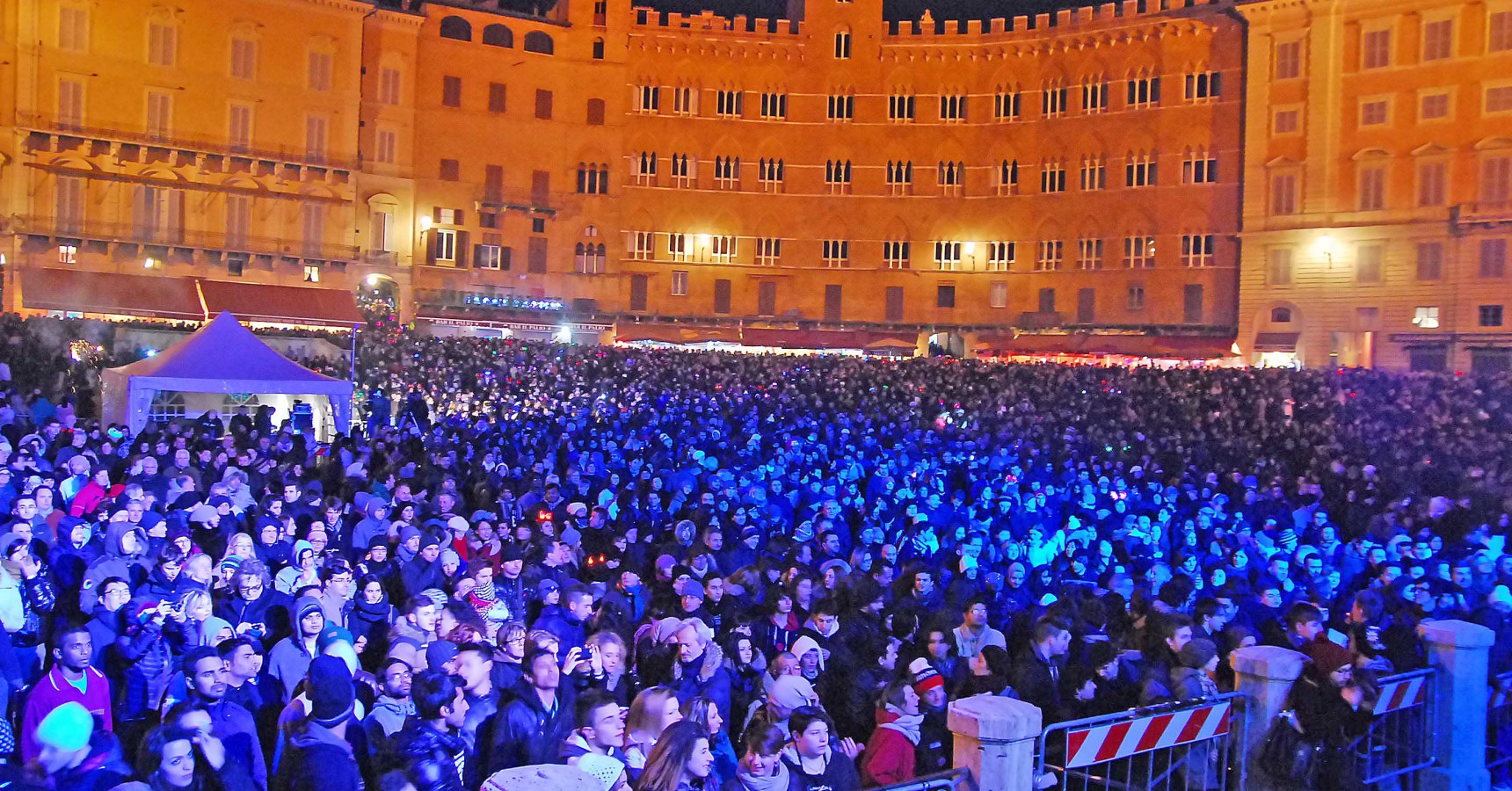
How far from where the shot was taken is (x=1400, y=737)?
824 centimetres

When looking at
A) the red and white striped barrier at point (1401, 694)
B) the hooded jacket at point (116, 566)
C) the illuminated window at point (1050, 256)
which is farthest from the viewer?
the illuminated window at point (1050, 256)

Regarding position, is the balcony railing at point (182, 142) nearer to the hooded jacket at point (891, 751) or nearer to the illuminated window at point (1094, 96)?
the illuminated window at point (1094, 96)

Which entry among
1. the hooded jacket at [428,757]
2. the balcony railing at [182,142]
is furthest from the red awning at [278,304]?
the hooded jacket at [428,757]

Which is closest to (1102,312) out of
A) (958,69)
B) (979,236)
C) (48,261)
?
(979,236)

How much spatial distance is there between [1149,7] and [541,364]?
26.8 meters

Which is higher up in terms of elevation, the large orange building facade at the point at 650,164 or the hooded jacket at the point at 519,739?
the large orange building facade at the point at 650,164

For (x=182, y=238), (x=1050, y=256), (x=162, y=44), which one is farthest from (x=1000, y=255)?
(x=162, y=44)

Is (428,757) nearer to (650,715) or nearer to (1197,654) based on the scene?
(650,715)

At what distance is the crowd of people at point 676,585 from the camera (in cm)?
566

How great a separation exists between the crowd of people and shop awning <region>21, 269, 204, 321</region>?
60.2 ft

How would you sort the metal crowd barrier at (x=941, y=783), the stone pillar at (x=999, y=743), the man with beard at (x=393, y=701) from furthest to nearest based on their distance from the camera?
the man with beard at (x=393, y=701) < the stone pillar at (x=999, y=743) < the metal crowd barrier at (x=941, y=783)

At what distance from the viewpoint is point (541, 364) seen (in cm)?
2723

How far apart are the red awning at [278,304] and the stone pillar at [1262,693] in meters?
32.4

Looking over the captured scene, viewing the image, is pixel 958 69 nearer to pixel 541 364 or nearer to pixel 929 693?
pixel 541 364
